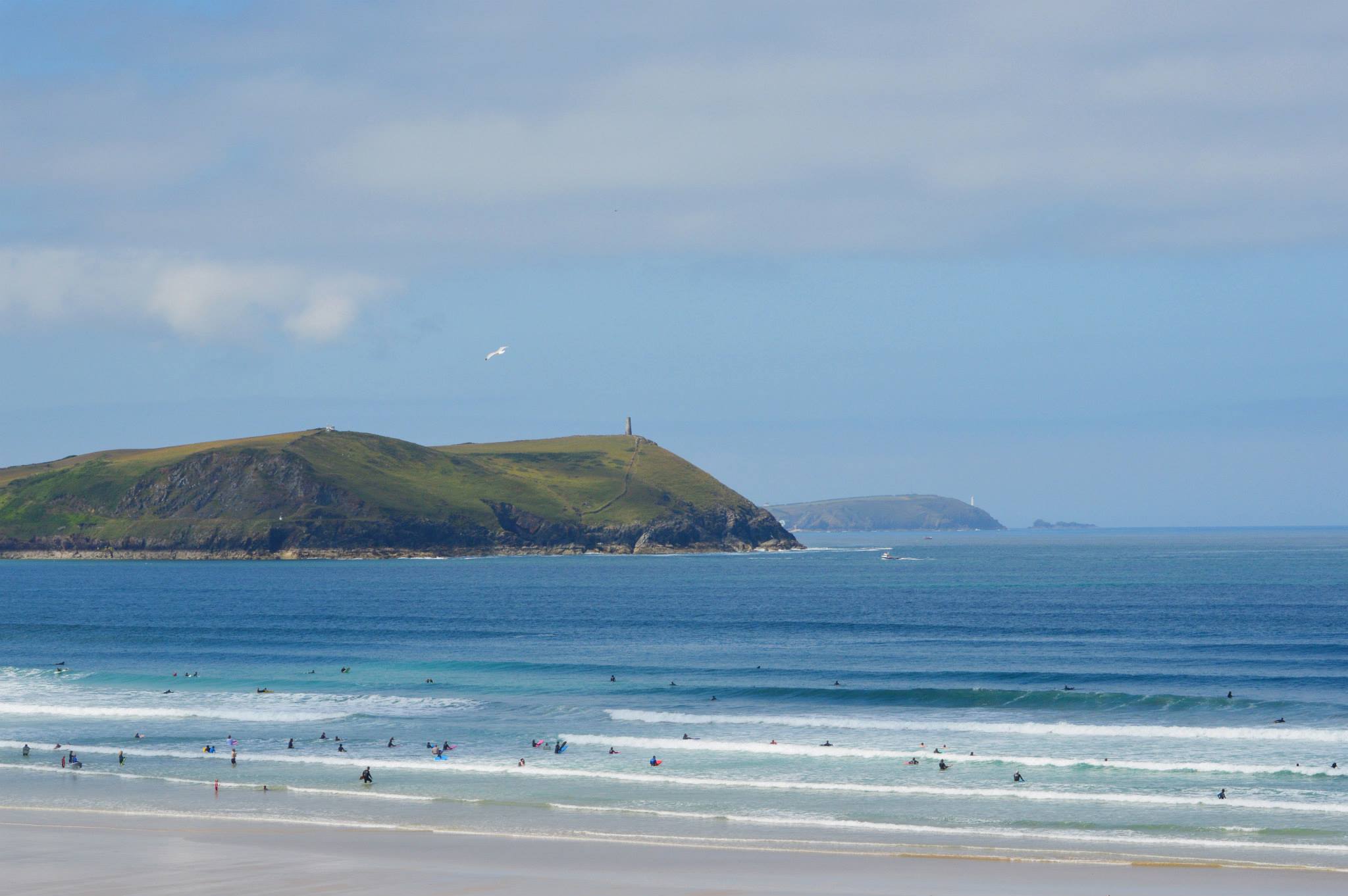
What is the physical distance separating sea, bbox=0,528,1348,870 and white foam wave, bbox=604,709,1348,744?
22 cm

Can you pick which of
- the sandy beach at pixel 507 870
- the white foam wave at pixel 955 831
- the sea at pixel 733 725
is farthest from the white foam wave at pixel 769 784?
the sandy beach at pixel 507 870

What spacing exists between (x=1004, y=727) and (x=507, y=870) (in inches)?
1137

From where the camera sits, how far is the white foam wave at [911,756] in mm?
43594

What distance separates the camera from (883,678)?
65.8 meters

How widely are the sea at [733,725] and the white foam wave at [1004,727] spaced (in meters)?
0.22

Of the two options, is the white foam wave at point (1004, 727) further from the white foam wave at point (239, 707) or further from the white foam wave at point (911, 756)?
the white foam wave at point (239, 707)

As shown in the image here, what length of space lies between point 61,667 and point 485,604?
50.2 meters

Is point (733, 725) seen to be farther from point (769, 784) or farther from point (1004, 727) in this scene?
point (1004, 727)

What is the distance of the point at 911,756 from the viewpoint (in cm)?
4762

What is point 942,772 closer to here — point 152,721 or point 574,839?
point 574,839

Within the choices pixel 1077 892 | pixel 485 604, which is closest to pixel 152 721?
pixel 1077 892

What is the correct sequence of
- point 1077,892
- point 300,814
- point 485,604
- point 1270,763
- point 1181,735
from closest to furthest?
point 1077,892, point 300,814, point 1270,763, point 1181,735, point 485,604

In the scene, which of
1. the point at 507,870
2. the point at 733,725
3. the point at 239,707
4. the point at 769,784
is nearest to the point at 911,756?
the point at 769,784

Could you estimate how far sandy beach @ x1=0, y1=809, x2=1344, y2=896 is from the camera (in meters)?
29.3
